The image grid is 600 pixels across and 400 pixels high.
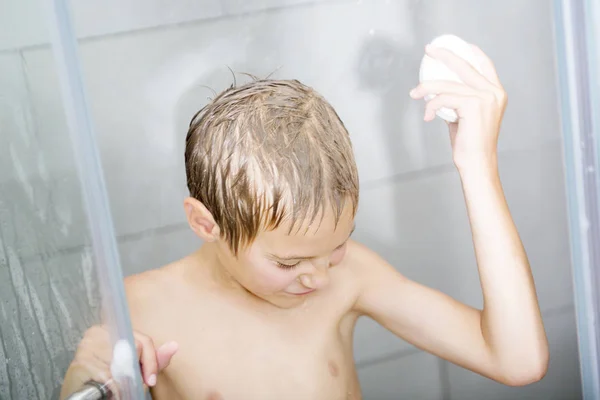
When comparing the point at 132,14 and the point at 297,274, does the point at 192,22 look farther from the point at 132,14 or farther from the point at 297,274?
the point at 297,274

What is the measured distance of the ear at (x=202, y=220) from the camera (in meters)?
0.76

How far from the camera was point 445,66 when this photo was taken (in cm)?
73

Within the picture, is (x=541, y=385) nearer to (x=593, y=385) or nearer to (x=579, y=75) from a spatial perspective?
(x=593, y=385)

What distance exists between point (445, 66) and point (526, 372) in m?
0.30

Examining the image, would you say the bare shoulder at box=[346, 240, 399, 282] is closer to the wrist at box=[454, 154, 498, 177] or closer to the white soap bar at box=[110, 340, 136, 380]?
the wrist at box=[454, 154, 498, 177]

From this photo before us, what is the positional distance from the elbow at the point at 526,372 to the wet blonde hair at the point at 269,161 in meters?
0.22

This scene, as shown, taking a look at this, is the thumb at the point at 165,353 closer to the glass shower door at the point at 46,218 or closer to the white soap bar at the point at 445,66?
the glass shower door at the point at 46,218

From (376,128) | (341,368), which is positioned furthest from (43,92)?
(376,128)

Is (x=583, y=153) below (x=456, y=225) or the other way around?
the other way around

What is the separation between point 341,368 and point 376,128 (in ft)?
1.27

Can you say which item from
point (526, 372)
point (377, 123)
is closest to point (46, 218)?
point (526, 372)

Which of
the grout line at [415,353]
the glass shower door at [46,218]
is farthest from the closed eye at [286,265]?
the grout line at [415,353]

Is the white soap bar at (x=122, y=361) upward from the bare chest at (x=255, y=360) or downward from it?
upward

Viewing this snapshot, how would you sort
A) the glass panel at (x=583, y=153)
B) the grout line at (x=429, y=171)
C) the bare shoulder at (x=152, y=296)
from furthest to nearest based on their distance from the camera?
1. the grout line at (x=429, y=171)
2. the bare shoulder at (x=152, y=296)
3. the glass panel at (x=583, y=153)
